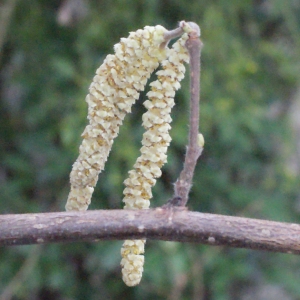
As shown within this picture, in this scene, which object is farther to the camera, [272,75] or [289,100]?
[289,100]

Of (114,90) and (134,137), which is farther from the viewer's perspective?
(134,137)

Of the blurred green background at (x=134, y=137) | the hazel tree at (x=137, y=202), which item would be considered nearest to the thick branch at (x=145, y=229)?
the hazel tree at (x=137, y=202)

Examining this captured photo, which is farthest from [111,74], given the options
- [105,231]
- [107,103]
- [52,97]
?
[52,97]

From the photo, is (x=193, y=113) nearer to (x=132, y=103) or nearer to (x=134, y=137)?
(x=132, y=103)

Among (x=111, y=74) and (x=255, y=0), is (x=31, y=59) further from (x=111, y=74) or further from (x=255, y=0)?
(x=111, y=74)

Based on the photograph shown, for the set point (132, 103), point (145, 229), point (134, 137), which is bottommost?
point (134, 137)

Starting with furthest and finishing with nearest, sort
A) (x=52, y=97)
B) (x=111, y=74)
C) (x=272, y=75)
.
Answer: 1. (x=272, y=75)
2. (x=52, y=97)
3. (x=111, y=74)

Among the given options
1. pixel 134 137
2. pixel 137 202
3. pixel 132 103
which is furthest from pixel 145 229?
pixel 134 137
